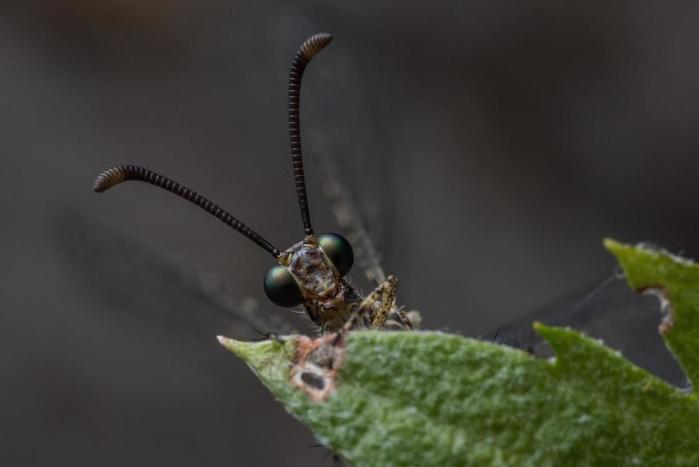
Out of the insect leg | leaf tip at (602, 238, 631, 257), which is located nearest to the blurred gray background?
the insect leg

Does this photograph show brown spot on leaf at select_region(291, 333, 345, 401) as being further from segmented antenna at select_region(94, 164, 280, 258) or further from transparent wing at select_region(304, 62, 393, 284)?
transparent wing at select_region(304, 62, 393, 284)

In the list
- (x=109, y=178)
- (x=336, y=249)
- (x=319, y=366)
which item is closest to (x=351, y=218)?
(x=336, y=249)

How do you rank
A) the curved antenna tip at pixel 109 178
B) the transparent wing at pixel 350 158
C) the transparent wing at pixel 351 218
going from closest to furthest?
1. the curved antenna tip at pixel 109 178
2. the transparent wing at pixel 351 218
3. the transparent wing at pixel 350 158

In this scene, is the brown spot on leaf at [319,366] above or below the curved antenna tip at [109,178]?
A: below

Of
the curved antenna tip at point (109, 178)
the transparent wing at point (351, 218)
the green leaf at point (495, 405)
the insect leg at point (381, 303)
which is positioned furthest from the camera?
the transparent wing at point (351, 218)

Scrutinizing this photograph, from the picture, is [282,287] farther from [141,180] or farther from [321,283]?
[141,180]

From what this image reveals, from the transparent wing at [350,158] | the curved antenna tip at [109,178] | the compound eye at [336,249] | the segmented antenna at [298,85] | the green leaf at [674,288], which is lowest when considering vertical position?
the green leaf at [674,288]

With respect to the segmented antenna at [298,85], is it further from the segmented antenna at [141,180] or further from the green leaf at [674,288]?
the green leaf at [674,288]

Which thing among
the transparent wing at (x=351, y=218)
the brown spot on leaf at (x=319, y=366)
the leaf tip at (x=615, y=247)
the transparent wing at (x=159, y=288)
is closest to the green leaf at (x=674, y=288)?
the leaf tip at (x=615, y=247)

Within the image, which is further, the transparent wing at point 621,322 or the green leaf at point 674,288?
the transparent wing at point 621,322
